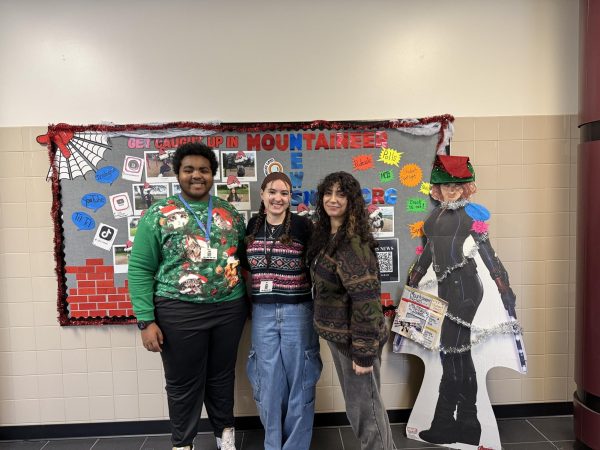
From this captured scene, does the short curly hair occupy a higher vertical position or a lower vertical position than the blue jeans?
higher

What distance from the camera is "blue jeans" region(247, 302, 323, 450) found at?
1.81 m

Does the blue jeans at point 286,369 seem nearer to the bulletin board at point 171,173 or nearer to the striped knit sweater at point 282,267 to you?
the striped knit sweater at point 282,267

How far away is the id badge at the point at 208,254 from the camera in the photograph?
1800mm

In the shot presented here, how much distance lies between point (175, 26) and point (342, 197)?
1481 mm

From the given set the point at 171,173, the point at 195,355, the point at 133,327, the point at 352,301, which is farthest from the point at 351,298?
the point at 133,327

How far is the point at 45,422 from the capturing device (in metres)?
2.31

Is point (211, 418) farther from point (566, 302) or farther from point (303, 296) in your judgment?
point (566, 302)

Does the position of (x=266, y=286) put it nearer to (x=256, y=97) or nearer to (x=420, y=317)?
(x=420, y=317)

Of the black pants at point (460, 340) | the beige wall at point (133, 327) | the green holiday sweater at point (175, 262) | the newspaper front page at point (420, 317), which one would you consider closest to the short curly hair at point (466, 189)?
the beige wall at point (133, 327)

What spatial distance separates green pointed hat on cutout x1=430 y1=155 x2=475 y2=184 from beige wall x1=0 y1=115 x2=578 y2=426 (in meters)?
0.15

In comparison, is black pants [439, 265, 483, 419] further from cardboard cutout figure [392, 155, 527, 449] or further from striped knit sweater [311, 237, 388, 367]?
striped knit sweater [311, 237, 388, 367]

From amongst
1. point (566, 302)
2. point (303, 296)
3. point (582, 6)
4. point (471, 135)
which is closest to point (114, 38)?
point (303, 296)

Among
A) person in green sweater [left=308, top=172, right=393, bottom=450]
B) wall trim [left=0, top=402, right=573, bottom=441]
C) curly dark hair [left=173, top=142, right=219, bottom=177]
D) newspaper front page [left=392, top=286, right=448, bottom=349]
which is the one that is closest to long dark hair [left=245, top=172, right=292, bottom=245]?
person in green sweater [left=308, top=172, right=393, bottom=450]

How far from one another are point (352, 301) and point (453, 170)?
42.5 inches
